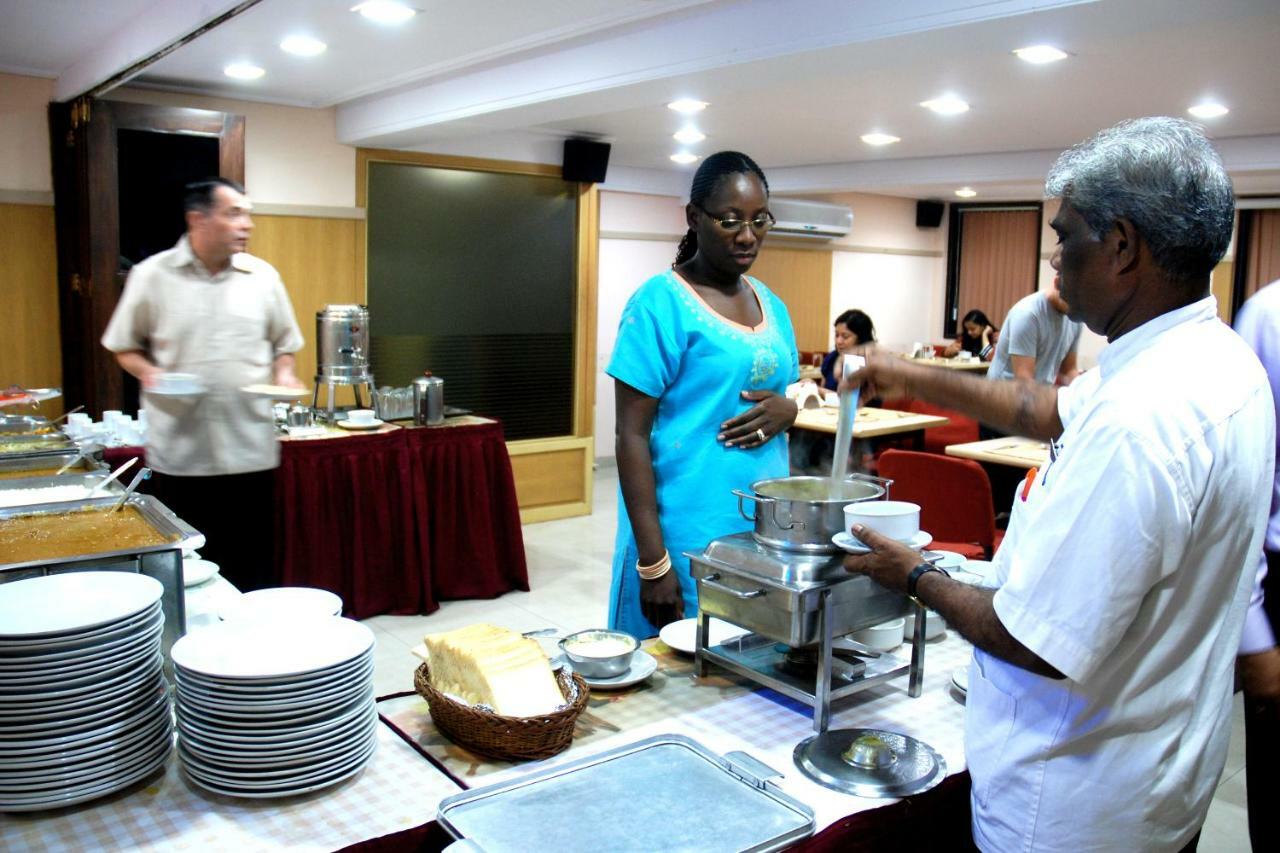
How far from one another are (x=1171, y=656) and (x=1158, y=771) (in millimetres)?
128

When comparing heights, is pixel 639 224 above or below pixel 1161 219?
above

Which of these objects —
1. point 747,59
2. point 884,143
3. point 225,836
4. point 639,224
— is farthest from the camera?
point 639,224

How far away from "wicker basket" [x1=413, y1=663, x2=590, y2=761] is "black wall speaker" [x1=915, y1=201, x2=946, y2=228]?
1069cm

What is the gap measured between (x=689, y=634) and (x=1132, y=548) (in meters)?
0.88

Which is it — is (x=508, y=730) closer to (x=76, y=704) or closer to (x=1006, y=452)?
(x=76, y=704)

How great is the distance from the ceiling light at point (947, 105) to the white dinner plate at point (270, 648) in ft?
15.7

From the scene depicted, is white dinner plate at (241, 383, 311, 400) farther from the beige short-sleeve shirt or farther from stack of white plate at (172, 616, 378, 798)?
stack of white plate at (172, 616, 378, 798)

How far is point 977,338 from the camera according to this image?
413 inches

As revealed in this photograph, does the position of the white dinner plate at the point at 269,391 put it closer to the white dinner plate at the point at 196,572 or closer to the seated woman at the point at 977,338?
the white dinner plate at the point at 196,572

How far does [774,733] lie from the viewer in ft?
4.62

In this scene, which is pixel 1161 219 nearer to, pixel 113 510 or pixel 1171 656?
pixel 1171 656

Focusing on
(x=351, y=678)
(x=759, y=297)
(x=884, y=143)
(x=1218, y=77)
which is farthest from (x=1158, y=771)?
(x=884, y=143)

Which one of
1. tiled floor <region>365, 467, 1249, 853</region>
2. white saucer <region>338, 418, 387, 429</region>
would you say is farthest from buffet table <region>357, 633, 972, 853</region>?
white saucer <region>338, 418, 387, 429</region>

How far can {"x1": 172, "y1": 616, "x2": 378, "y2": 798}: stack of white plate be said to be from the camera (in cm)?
118
